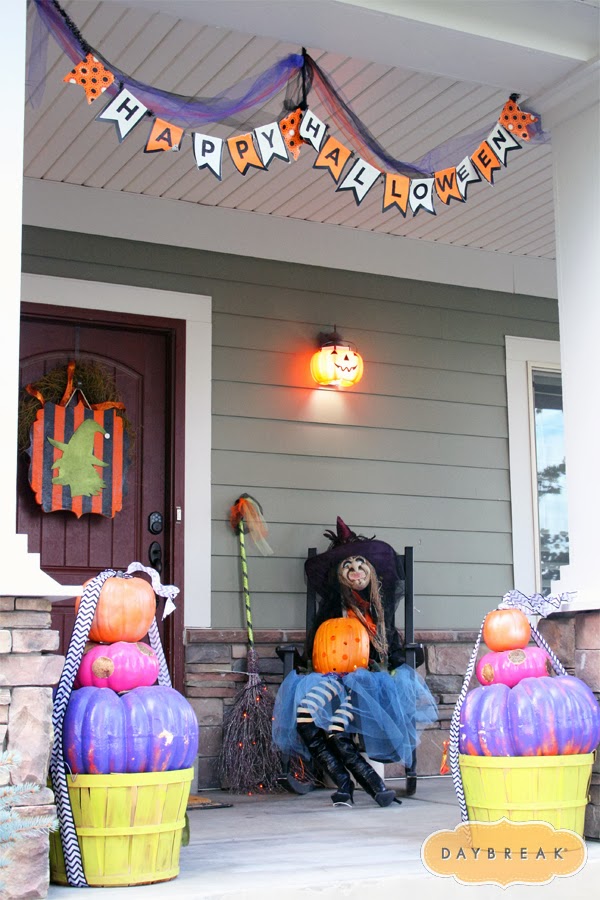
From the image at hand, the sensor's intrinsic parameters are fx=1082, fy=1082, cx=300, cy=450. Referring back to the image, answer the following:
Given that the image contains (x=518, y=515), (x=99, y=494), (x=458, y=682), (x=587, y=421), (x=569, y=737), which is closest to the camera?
(x=569, y=737)

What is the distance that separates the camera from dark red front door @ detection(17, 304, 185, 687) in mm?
4656

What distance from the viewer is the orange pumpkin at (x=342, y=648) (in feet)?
14.4

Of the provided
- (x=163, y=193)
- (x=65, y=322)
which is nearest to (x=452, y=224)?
(x=163, y=193)

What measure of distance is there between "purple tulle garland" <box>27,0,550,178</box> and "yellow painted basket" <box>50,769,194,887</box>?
1.90 metres

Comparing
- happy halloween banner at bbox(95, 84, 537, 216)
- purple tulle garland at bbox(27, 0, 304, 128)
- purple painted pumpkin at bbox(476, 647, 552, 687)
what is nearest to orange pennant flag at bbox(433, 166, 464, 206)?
happy halloween banner at bbox(95, 84, 537, 216)

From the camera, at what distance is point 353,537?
4.92 m

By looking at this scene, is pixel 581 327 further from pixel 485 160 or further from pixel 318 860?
pixel 318 860

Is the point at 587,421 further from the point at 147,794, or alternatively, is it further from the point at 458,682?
the point at 458,682

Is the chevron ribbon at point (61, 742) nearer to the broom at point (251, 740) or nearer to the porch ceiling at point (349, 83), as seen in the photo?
the porch ceiling at point (349, 83)

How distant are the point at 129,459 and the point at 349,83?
6.11 feet

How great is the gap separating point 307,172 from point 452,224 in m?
0.93

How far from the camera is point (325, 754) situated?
4.23m

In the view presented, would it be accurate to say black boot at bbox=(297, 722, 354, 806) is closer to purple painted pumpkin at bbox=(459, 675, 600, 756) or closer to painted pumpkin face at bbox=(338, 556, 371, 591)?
painted pumpkin face at bbox=(338, 556, 371, 591)

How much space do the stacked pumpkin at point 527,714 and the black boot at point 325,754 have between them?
4.15 feet
